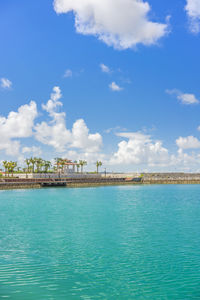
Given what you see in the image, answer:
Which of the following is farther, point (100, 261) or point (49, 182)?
point (49, 182)

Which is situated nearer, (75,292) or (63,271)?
(75,292)

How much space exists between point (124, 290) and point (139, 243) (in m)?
12.6

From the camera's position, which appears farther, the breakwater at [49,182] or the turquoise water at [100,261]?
the breakwater at [49,182]

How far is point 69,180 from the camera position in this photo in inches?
6698

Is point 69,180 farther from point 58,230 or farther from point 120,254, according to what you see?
point 120,254

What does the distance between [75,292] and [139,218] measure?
32407 mm

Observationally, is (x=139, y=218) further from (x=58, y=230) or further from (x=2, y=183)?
(x=2, y=183)

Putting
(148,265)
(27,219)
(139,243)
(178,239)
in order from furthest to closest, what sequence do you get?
(27,219), (178,239), (139,243), (148,265)

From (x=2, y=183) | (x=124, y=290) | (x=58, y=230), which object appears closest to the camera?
(x=124, y=290)

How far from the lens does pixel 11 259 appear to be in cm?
2494

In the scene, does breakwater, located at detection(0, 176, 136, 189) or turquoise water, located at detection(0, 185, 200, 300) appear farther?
breakwater, located at detection(0, 176, 136, 189)

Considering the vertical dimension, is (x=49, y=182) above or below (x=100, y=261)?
above

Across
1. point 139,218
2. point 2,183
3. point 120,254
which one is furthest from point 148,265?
point 2,183

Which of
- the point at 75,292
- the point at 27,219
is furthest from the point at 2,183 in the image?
the point at 75,292
